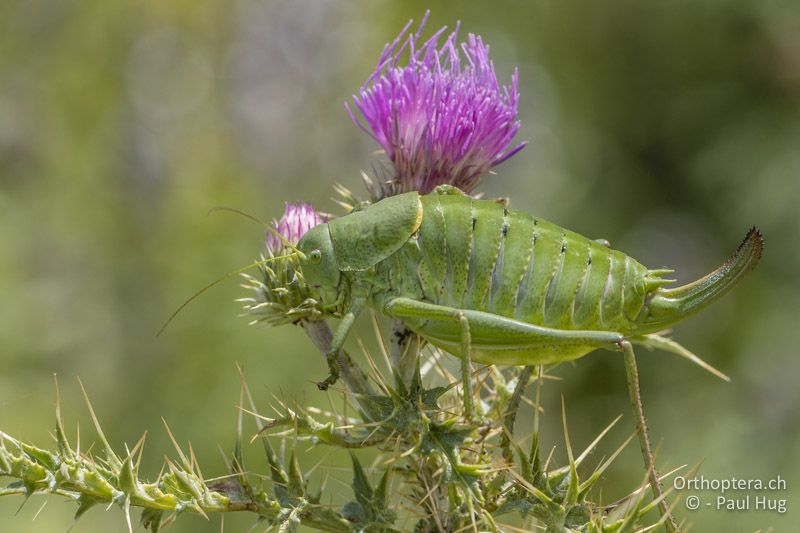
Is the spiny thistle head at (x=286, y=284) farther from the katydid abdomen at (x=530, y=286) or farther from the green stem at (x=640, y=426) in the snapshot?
the green stem at (x=640, y=426)

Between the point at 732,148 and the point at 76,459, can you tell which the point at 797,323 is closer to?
the point at 732,148

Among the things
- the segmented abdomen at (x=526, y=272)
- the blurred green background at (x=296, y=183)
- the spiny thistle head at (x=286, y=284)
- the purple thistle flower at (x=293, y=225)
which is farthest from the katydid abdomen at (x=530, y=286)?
the blurred green background at (x=296, y=183)

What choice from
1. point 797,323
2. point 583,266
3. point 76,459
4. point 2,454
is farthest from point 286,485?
point 797,323

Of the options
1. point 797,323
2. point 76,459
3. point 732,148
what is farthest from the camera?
point 732,148

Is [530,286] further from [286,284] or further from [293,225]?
[293,225]

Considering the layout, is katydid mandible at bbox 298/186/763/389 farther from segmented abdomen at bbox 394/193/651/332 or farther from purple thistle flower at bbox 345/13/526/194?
purple thistle flower at bbox 345/13/526/194

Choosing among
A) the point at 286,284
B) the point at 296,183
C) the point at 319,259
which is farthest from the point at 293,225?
the point at 296,183
